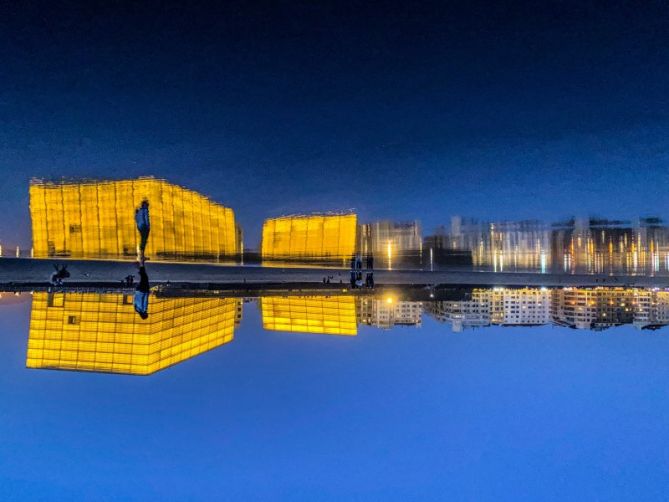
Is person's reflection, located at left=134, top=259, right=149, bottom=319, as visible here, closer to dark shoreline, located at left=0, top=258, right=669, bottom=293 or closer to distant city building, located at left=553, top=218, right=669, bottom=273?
dark shoreline, located at left=0, top=258, right=669, bottom=293

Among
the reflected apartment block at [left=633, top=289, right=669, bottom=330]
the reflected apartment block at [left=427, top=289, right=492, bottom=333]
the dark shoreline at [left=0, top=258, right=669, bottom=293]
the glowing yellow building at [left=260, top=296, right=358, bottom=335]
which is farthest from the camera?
the dark shoreline at [left=0, top=258, right=669, bottom=293]

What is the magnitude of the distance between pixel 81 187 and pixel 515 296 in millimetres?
60819

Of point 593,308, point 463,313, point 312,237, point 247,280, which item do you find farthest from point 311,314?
point 312,237

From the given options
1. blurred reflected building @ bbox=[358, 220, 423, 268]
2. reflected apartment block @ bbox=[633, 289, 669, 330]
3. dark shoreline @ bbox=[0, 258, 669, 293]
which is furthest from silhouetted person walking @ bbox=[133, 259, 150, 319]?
blurred reflected building @ bbox=[358, 220, 423, 268]

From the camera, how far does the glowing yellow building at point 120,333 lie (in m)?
7.55

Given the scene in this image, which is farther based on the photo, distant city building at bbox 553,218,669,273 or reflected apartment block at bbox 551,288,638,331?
distant city building at bbox 553,218,669,273

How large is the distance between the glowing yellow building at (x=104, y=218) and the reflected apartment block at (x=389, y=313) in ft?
159

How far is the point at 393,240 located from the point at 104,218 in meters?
49.6

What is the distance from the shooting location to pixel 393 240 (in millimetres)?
78250

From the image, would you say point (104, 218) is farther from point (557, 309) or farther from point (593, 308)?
point (593, 308)

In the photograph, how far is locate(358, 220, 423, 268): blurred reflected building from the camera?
7694cm

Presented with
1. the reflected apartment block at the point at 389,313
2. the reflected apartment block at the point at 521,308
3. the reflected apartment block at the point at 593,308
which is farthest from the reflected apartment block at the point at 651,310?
the reflected apartment block at the point at 389,313

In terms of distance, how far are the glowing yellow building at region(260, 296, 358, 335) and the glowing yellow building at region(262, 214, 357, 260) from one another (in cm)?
5106

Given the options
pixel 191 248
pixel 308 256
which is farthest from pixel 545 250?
pixel 191 248
